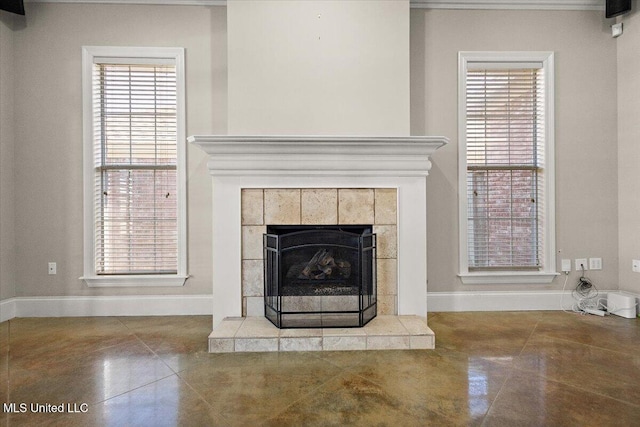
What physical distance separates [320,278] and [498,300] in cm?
179

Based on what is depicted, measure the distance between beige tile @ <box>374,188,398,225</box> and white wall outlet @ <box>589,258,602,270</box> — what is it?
204 cm

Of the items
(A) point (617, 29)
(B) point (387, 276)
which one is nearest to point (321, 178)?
(B) point (387, 276)

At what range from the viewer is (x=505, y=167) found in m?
3.14

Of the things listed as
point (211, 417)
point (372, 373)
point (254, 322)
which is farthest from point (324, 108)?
point (211, 417)

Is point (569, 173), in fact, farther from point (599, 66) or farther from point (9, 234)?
point (9, 234)

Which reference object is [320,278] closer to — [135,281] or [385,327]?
[385,327]

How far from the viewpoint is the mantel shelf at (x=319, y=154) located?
246 centimetres

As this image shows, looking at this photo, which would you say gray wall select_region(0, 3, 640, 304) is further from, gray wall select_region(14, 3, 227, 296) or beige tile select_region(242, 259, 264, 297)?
beige tile select_region(242, 259, 264, 297)

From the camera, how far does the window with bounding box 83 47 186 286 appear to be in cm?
302

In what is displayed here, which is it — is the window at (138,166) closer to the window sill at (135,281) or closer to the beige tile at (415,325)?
the window sill at (135,281)

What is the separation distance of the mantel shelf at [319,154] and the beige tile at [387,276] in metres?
0.70

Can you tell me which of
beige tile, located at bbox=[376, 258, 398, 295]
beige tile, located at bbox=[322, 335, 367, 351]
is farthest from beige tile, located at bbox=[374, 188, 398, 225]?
beige tile, located at bbox=[322, 335, 367, 351]

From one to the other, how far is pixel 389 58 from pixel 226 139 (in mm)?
1440

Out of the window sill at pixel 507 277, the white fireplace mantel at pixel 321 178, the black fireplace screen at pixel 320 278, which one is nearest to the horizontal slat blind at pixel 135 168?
the white fireplace mantel at pixel 321 178
